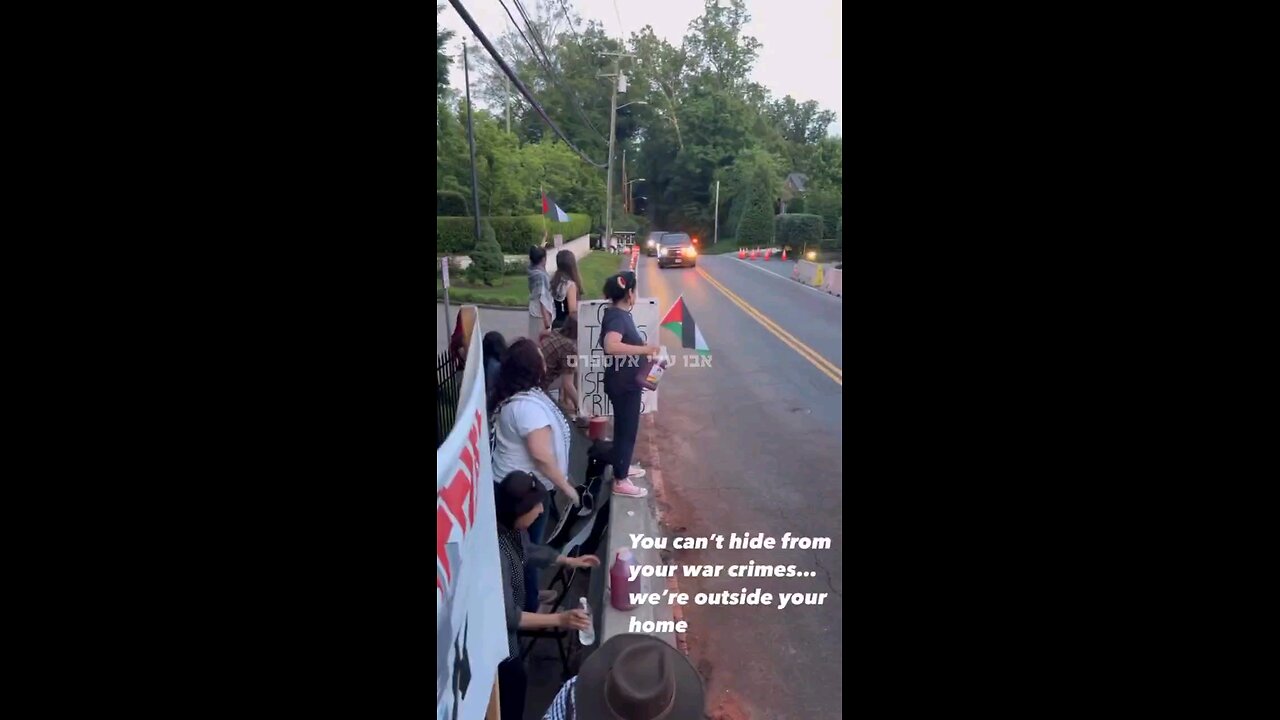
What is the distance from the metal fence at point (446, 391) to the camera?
1.98m

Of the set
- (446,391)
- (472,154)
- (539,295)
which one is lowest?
(446,391)

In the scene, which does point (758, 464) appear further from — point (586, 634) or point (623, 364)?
point (586, 634)

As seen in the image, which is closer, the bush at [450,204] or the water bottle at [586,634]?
the bush at [450,204]

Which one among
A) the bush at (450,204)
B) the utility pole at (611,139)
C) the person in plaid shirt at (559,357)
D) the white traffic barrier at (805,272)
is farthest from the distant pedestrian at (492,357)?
the white traffic barrier at (805,272)

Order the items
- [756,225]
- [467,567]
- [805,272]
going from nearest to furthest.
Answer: [467,567], [805,272], [756,225]

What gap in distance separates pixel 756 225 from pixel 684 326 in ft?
1.53

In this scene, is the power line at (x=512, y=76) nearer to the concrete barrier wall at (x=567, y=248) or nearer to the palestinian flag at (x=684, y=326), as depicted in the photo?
the concrete barrier wall at (x=567, y=248)

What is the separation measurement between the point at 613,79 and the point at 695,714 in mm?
1820

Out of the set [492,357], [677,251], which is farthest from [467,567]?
[677,251]

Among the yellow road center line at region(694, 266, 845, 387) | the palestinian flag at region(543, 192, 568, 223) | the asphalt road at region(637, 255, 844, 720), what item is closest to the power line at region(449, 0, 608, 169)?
the palestinian flag at region(543, 192, 568, 223)

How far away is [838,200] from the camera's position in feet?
7.18

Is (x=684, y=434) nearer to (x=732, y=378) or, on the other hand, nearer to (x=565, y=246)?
(x=732, y=378)

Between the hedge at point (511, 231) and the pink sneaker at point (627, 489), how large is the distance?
0.75 m

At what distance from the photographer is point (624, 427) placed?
2299mm
